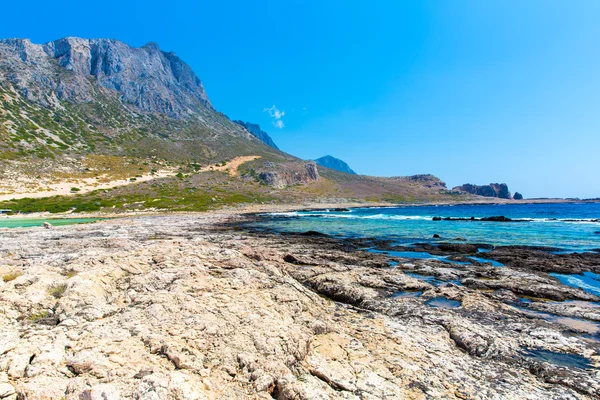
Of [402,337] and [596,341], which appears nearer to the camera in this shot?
[402,337]

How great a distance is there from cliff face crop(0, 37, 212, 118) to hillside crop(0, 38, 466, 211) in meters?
→ 0.49

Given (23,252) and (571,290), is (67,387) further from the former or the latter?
(571,290)

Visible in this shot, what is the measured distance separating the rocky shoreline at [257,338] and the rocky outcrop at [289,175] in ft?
412

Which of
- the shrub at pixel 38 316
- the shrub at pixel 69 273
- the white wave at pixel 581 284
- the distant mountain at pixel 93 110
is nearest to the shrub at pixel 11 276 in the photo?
the shrub at pixel 69 273

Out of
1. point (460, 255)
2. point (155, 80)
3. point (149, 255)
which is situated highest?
point (155, 80)

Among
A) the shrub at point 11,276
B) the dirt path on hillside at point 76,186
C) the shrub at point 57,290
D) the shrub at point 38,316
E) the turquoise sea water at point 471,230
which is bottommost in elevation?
the turquoise sea water at point 471,230

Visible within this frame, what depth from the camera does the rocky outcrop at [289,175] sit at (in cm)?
13950

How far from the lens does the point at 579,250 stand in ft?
94.7

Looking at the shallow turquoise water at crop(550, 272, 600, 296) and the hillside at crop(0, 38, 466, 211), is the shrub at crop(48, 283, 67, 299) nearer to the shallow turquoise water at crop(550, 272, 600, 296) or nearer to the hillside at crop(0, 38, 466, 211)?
the shallow turquoise water at crop(550, 272, 600, 296)

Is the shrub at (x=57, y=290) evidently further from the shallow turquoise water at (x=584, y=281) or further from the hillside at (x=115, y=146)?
the hillside at (x=115, y=146)

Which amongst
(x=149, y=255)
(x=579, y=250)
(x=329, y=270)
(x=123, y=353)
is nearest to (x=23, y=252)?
(x=149, y=255)

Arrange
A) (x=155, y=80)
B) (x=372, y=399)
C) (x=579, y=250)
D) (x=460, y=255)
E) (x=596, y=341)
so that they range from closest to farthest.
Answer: (x=372, y=399), (x=596, y=341), (x=460, y=255), (x=579, y=250), (x=155, y=80)

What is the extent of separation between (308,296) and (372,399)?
511cm

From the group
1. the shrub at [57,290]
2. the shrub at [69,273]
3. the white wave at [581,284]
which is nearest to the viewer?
the shrub at [57,290]
